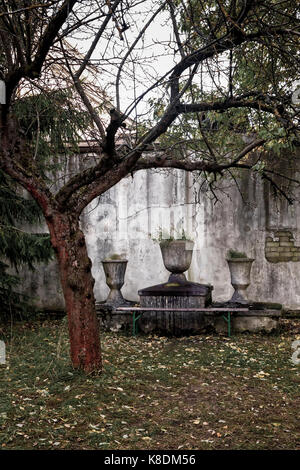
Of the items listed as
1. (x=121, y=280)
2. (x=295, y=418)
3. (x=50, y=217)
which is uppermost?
(x=50, y=217)

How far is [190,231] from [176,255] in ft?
3.70

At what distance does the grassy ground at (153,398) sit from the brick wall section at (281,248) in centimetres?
212

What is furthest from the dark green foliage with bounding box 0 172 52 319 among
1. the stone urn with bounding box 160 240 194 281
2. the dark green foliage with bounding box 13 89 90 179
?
the stone urn with bounding box 160 240 194 281

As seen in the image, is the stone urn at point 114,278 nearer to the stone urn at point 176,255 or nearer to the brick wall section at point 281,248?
the stone urn at point 176,255

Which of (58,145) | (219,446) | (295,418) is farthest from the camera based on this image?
(58,145)

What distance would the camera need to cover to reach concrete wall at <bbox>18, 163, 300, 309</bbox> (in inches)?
328

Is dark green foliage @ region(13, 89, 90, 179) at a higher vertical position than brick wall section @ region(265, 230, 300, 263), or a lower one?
higher

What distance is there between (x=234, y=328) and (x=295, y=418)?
350 cm

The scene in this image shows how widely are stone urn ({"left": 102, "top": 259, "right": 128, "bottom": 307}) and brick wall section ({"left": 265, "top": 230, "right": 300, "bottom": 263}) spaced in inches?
109

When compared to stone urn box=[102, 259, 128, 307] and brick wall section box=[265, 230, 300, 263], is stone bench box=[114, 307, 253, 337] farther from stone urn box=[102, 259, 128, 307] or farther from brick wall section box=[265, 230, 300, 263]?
brick wall section box=[265, 230, 300, 263]

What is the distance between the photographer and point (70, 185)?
470cm

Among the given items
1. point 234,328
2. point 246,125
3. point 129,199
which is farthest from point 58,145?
point 234,328

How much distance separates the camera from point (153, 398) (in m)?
4.40

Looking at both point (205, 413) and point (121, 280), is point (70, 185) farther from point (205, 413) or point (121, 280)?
point (121, 280)
